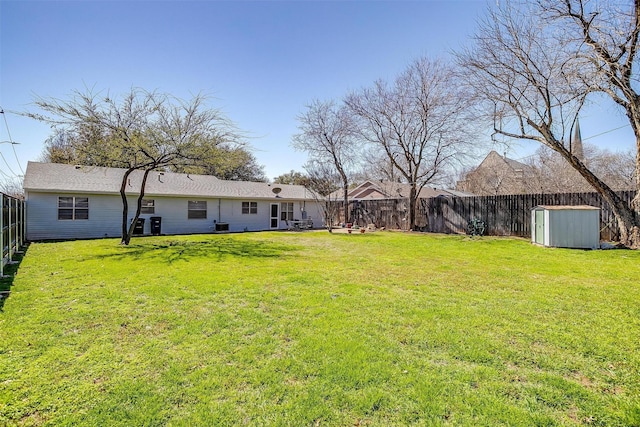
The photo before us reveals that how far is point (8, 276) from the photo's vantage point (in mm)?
6016

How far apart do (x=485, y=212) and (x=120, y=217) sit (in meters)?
17.4

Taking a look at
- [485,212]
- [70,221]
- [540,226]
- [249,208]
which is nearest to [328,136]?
[249,208]

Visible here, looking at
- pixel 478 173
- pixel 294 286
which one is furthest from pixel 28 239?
pixel 478 173

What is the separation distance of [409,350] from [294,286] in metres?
2.77

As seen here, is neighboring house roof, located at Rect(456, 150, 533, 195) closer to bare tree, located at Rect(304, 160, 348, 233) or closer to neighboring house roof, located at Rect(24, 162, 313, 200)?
bare tree, located at Rect(304, 160, 348, 233)

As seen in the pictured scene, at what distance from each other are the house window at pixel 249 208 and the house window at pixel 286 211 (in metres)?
1.89

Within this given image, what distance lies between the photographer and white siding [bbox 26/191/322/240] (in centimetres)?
1252

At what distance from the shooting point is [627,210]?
10203 mm

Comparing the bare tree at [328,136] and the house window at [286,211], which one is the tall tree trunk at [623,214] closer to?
the bare tree at [328,136]

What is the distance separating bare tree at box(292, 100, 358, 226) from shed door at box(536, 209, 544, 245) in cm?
1186

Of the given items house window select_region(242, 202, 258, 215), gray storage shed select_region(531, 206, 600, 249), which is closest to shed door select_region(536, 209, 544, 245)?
gray storage shed select_region(531, 206, 600, 249)

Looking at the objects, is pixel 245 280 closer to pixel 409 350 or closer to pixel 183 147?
pixel 409 350

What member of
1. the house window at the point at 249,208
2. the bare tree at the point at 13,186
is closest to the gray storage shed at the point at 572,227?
the house window at the point at 249,208

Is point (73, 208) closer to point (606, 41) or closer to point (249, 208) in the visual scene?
point (249, 208)
